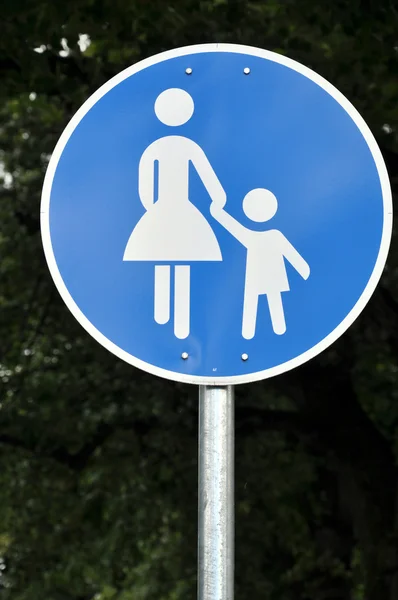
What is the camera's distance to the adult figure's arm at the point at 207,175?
1.83 metres

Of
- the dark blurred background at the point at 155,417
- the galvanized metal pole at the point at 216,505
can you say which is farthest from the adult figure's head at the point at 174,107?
the dark blurred background at the point at 155,417

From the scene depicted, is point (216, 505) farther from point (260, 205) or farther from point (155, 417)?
point (155, 417)

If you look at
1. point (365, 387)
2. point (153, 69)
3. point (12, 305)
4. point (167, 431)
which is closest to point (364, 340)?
point (365, 387)

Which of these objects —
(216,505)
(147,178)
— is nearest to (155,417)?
(147,178)

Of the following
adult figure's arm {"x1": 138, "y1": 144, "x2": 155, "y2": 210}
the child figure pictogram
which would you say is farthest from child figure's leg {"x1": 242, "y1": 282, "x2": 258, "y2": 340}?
adult figure's arm {"x1": 138, "y1": 144, "x2": 155, "y2": 210}

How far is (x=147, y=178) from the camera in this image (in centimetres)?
186

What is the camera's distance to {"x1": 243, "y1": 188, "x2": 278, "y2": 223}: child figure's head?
1820 millimetres

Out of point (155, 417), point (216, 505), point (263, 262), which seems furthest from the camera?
point (155, 417)

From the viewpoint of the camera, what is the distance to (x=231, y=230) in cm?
182

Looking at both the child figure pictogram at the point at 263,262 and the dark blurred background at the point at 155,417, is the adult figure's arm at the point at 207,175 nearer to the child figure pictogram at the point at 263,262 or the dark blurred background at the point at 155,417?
the child figure pictogram at the point at 263,262

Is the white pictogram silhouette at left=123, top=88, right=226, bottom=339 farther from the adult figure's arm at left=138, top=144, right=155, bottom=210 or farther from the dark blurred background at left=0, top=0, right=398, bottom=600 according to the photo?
the dark blurred background at left=0, top=0, right=398, bottom=600

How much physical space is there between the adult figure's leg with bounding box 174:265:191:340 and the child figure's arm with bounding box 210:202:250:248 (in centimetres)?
9

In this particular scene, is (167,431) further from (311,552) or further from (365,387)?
(311,552)

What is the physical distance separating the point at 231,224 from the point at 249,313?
0.47 feet
